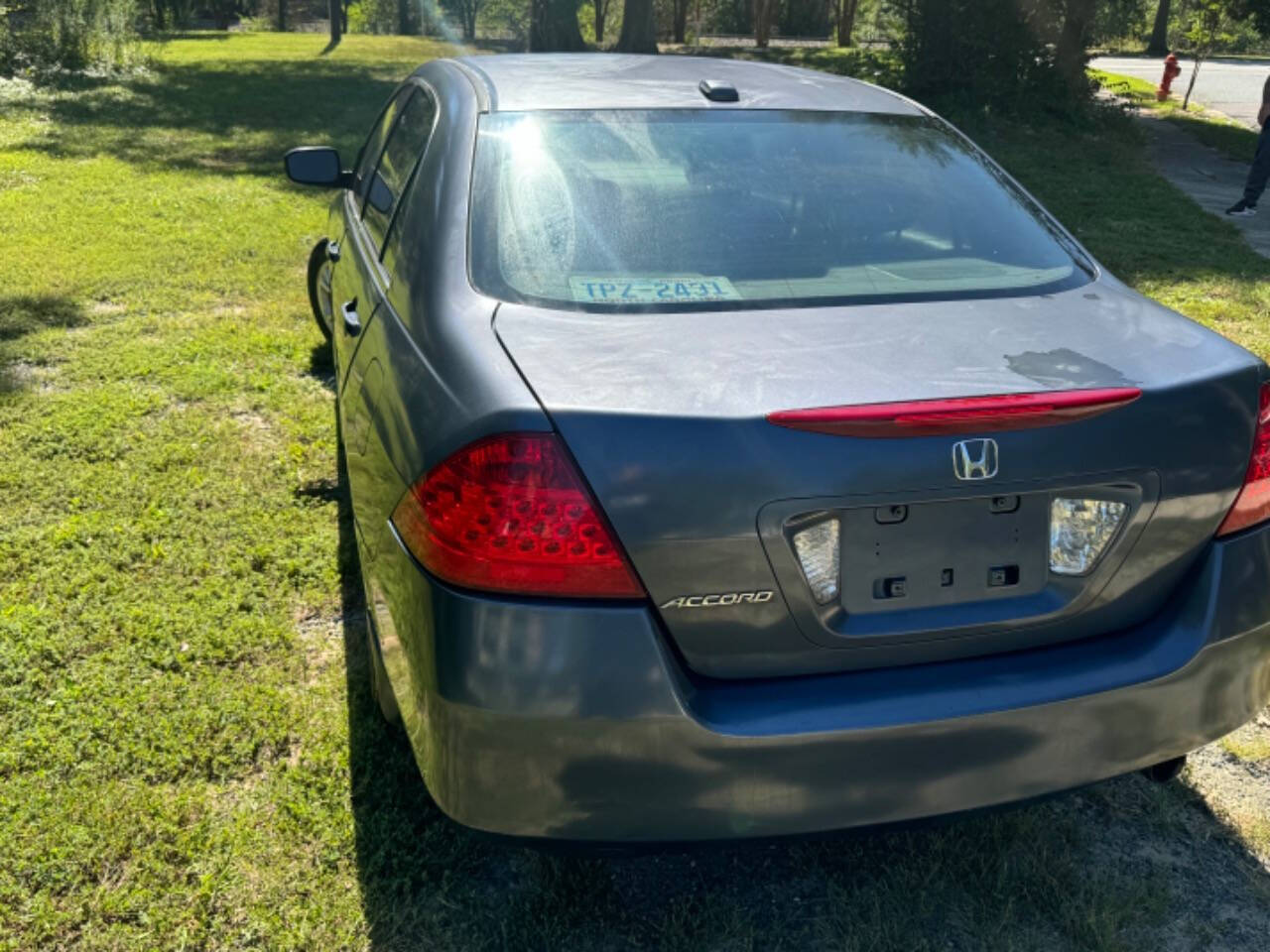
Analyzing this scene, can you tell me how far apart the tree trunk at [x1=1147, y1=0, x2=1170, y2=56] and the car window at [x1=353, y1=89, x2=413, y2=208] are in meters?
48.1

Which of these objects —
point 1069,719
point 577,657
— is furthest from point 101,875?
point 1069,719

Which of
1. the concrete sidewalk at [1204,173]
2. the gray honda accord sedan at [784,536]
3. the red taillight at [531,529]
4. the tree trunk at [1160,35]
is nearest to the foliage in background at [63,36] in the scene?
the concrete sidewalk at [1204,173]

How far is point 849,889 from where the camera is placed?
99.2 inches

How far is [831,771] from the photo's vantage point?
77.6 inches

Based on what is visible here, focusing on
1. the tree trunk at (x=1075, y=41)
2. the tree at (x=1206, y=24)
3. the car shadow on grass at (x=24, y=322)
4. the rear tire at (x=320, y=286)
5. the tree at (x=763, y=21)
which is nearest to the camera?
the rear tire at (x=320, y=286)

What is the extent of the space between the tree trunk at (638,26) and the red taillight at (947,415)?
69.2ft

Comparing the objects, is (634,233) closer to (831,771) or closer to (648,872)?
(831,771)

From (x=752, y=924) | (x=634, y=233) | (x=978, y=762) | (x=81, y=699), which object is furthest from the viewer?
(x=81, y=699)

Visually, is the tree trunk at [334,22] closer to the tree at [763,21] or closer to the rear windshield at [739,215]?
the tree at [763,21]

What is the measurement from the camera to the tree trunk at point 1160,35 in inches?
1767

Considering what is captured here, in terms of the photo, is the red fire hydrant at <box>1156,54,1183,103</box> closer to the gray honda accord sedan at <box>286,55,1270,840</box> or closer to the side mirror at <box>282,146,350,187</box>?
the side mirror at <box>282,146,350,187</box>

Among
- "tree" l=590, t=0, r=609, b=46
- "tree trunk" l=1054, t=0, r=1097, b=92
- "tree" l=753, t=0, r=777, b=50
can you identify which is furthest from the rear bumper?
"tree" l=590, t=0, r=609, b=46

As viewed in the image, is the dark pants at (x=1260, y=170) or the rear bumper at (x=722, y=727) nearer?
the rear bumper at (x=722, y=727)

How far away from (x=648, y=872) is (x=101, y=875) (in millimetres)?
1208
